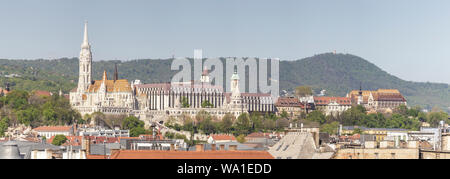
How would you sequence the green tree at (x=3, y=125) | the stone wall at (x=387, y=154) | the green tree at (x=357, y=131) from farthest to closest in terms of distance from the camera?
the green tree at (x=357, y=131), the green tree at (x=3, y=125), the stone wall at (x=387, y=154)

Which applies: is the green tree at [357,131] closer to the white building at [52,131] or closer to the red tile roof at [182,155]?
the white building at [52,131]

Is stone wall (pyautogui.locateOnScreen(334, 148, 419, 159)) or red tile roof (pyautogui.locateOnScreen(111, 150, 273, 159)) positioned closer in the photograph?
red tile roof (pyautogui.locateOnScreen(111, 150, 273, 159))

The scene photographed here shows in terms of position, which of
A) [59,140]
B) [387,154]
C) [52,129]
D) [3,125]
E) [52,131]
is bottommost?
[59,140]

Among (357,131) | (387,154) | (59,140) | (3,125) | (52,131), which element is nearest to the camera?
(387,154)

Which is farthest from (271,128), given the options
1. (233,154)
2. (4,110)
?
(233,154)

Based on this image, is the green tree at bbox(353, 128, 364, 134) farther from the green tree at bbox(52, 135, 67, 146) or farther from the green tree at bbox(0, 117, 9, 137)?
the green tree at bbox(52, 135, 67, 146)

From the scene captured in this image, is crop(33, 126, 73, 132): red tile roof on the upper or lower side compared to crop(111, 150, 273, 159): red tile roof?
lower

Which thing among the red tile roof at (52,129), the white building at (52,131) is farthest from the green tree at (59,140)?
the red tile roof at (52,129)

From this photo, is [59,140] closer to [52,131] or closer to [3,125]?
[52,131]

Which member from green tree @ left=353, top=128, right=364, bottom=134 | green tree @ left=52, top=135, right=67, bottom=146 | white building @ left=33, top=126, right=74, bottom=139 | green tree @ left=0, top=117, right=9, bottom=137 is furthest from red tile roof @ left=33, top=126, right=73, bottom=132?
green tree @ left=353, top=128, right=364, bottom=134

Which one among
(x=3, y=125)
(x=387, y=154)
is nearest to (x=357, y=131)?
(x=3, y=125)
